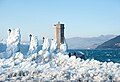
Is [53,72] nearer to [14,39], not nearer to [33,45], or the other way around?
[14,39]

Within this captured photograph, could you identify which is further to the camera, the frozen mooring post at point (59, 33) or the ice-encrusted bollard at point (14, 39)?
the frozen mooring post at point (59, 33)

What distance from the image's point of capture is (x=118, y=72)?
2402cm

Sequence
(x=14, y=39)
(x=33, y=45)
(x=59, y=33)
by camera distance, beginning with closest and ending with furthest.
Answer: (x=14, y=39) → (x=33, y=45) → (x=59, y=33)

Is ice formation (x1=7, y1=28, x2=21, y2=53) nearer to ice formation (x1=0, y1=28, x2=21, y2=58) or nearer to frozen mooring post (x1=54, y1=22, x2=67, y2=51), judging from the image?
ice formation (x1=0, y1=28, x2=21, y2=58)

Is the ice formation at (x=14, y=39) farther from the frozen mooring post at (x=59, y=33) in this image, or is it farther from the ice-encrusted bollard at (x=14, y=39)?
the frozen mooring post at (x=59, y=33)

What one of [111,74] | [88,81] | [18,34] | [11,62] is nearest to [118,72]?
[111,74]

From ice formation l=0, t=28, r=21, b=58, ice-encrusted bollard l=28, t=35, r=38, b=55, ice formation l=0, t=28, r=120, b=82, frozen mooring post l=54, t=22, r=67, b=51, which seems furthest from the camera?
frozen mooring post l=54, t=22, r=67, b=51

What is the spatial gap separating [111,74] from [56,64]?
5.60m

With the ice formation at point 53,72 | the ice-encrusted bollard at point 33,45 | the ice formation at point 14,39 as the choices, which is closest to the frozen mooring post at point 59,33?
the ice-encrusted bollard at point 33,45

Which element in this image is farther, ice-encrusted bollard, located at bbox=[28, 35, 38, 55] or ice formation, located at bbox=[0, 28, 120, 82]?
ice-encrusted bollard, located at bbox=[28, 35, 38, 55]

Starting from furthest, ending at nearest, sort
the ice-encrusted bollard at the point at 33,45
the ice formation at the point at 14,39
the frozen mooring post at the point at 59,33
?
the frozen mooring post at the point at 59,33 → the ice-encrusted bollard at the point at 33,45 → the ice formation at the point at 14,39

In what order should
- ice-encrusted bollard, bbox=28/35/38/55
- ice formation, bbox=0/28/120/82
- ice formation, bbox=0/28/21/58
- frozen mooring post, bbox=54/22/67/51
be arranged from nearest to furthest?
ice formation, bbox=0/28/120/82, ice formation, bbox=0/28/21/58, ice-encrusted bollard, bbox=28/35/38/55, frozen mooring post, bbox=54/22/67/51

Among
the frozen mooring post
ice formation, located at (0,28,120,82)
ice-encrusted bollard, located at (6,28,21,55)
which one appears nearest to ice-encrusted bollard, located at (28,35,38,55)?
ice-encrusted bollard, located at (6,28,21,55)

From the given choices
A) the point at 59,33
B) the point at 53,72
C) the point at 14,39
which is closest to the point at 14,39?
the point at 14,39
